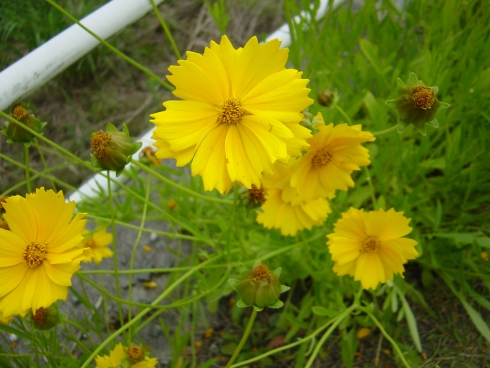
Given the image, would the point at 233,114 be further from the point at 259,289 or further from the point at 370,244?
the point at 370,244

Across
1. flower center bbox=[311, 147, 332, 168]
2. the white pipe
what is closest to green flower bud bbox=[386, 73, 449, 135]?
flower center bbox=[311, 147, 332, 168]

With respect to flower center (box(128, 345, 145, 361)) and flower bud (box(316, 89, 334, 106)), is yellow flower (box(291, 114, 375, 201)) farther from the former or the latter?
flower center (box(128, 345, 145, 361))

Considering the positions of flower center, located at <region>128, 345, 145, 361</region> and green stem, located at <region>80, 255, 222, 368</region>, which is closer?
green stem, located at <region>80, 255, 222, 368</region>

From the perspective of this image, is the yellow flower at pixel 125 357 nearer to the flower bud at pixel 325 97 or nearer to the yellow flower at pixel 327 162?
the yellow flower at pixel 327 162

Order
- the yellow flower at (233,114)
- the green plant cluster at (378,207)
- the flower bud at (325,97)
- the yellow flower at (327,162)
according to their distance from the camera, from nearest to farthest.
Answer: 1. the yellow flower at (233,114)
2. the yellow flower at (327,162)
3. the flower bud at (325,97)
4. the green plant cluster at (378,207)

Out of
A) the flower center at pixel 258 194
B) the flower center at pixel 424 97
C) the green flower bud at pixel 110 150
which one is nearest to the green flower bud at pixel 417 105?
the flower center at pixel 424 97

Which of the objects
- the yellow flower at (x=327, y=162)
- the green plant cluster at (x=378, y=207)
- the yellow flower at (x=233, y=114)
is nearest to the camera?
the yellow flower at (x=233, y=114)

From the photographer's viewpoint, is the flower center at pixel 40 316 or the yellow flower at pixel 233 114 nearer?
the yellow flower at pixel 233 114
